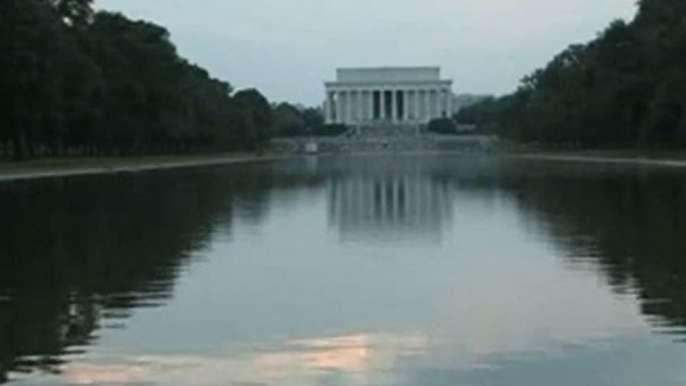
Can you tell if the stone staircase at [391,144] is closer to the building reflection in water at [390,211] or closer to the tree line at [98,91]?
the tree line at [98,91]

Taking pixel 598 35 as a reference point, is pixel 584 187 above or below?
below

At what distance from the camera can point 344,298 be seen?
597 inches

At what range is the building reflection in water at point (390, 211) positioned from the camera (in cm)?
2553

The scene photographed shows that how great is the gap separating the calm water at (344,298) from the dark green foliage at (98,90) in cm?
3955

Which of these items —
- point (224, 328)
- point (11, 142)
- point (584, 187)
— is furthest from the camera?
point (11, 142)

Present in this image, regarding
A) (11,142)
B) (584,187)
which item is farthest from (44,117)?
(584,187)

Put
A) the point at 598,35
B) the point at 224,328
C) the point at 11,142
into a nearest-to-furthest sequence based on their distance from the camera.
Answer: the point at 224,328 → the point at 11,142 → the point at 598,35

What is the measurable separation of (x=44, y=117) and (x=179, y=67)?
38.2 m

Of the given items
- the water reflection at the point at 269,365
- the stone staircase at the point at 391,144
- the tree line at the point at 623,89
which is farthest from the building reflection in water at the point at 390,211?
the stone staircase at the point at 391,144

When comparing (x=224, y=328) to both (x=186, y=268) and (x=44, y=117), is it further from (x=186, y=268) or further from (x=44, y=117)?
(x=44, y=117)

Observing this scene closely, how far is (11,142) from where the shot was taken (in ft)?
265

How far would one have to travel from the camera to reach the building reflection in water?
83.8ft

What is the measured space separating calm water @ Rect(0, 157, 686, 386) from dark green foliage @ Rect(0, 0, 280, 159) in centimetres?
3955

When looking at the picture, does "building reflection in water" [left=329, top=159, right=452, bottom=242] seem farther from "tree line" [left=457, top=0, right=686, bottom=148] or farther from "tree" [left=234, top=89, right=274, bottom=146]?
"tree" [left=234, top=89, right=274, bottom=146]
